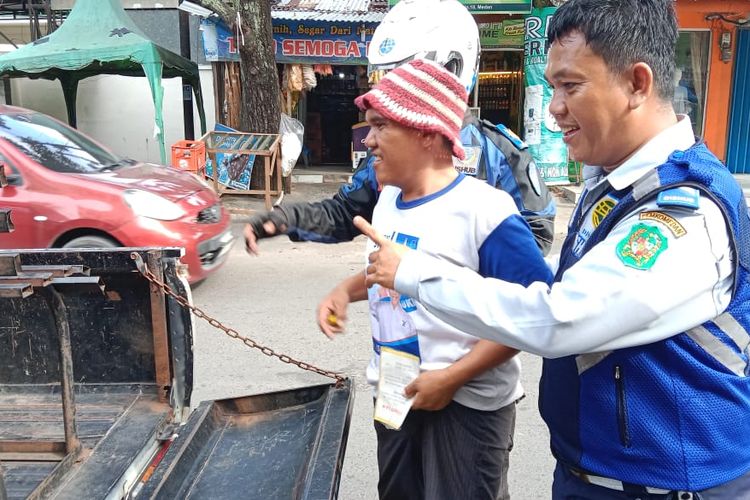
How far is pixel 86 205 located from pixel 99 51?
5892mm

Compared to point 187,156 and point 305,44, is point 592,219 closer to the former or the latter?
point 187,156

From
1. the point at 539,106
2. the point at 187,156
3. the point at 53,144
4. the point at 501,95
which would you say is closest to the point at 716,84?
the point at 539,106

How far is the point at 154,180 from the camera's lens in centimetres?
605

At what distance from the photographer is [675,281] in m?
1.21

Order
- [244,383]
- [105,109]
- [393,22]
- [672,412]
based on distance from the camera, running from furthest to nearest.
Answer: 1. [105,109]
2. [244,383]
3. [393,22]
4. [672,412]

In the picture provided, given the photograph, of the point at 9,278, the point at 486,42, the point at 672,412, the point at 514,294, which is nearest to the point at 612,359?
the point at 672,412

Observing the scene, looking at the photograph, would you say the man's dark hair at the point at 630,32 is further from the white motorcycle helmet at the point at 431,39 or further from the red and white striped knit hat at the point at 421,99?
the white motorcycle helmet at the point at 431,39

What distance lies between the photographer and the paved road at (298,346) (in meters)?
3.43

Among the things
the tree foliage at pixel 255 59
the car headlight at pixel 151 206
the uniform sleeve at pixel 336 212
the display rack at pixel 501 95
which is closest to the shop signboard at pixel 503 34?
the display rack at pixel 501 95

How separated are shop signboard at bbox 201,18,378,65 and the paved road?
16.7 ft

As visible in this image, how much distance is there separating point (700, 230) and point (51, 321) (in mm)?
2465

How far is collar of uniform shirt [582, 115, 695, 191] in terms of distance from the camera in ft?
4.48

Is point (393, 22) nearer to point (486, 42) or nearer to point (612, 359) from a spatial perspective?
point (612, 359)

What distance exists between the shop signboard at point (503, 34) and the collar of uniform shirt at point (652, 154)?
1083 centimetres
